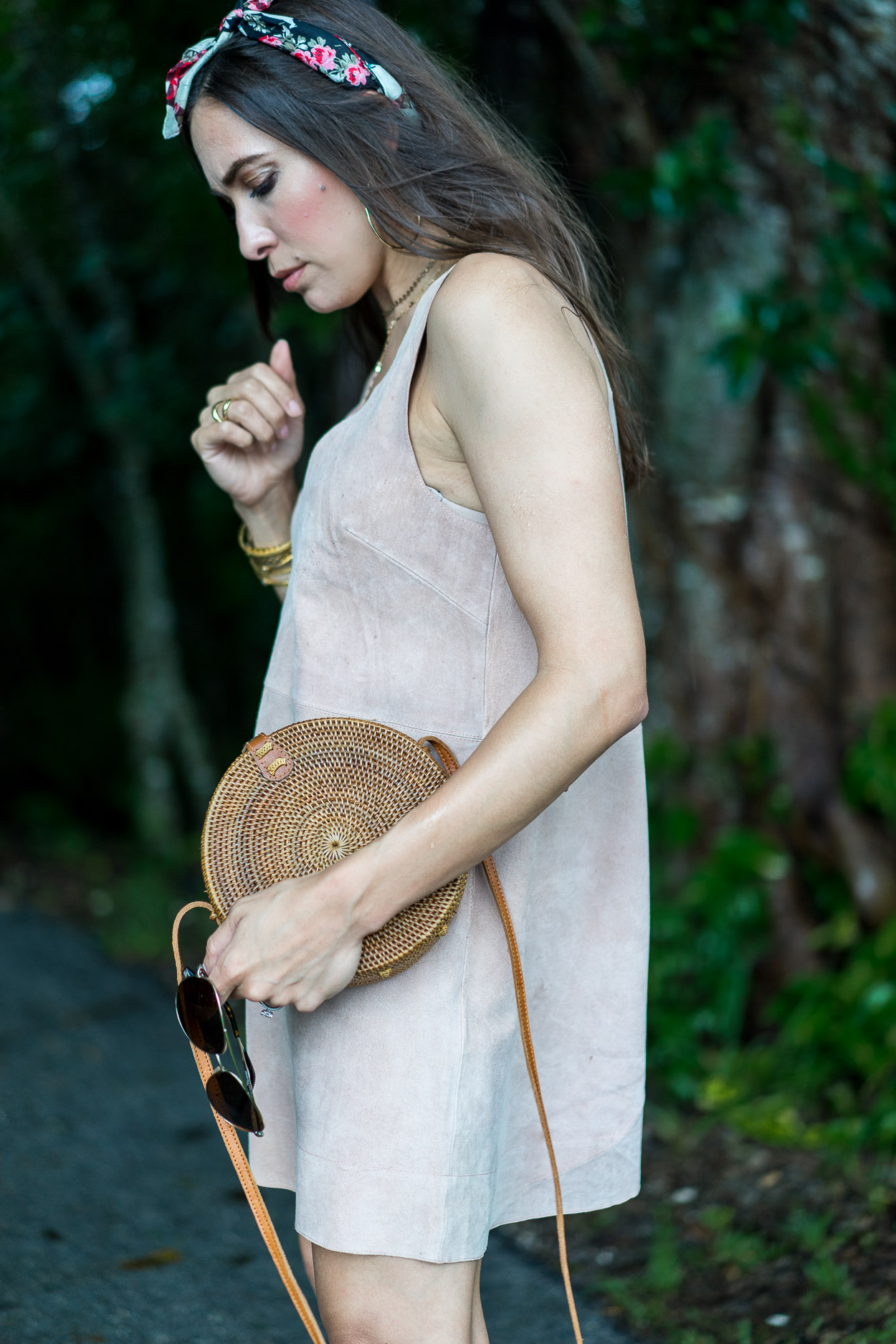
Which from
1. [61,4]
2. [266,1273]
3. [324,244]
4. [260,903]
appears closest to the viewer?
[260,903]

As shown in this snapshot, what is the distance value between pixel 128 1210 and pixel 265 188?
Result: 247 centimetres

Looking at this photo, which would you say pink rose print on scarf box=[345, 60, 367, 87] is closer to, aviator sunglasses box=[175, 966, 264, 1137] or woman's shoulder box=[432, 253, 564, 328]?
woman's shoulder box=[432, 253, 564, 328]

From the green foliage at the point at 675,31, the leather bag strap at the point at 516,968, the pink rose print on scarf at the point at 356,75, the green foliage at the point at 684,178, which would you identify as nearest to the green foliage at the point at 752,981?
the green foliage at the point at 684,178

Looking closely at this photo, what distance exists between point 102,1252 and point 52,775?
4.66 m

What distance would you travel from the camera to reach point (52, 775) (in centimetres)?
697

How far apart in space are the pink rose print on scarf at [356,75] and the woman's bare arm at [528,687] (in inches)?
16.0

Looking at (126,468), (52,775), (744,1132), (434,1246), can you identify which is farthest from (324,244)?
(52,775)

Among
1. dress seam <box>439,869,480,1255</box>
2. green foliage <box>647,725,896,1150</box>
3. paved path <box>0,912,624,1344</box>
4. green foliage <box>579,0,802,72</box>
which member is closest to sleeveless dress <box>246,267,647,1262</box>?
dress seam <box>439,869,480,1255</box>

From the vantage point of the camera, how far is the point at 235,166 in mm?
1344

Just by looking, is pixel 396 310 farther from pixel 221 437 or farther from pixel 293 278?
pixel 221 437

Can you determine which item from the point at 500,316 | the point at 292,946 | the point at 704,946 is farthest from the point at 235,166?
the point at 704,946

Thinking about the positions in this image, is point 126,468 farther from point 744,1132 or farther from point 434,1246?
point 434,1246

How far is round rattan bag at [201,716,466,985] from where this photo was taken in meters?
1.15

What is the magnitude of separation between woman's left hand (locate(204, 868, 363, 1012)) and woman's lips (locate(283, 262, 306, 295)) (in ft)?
2.39
